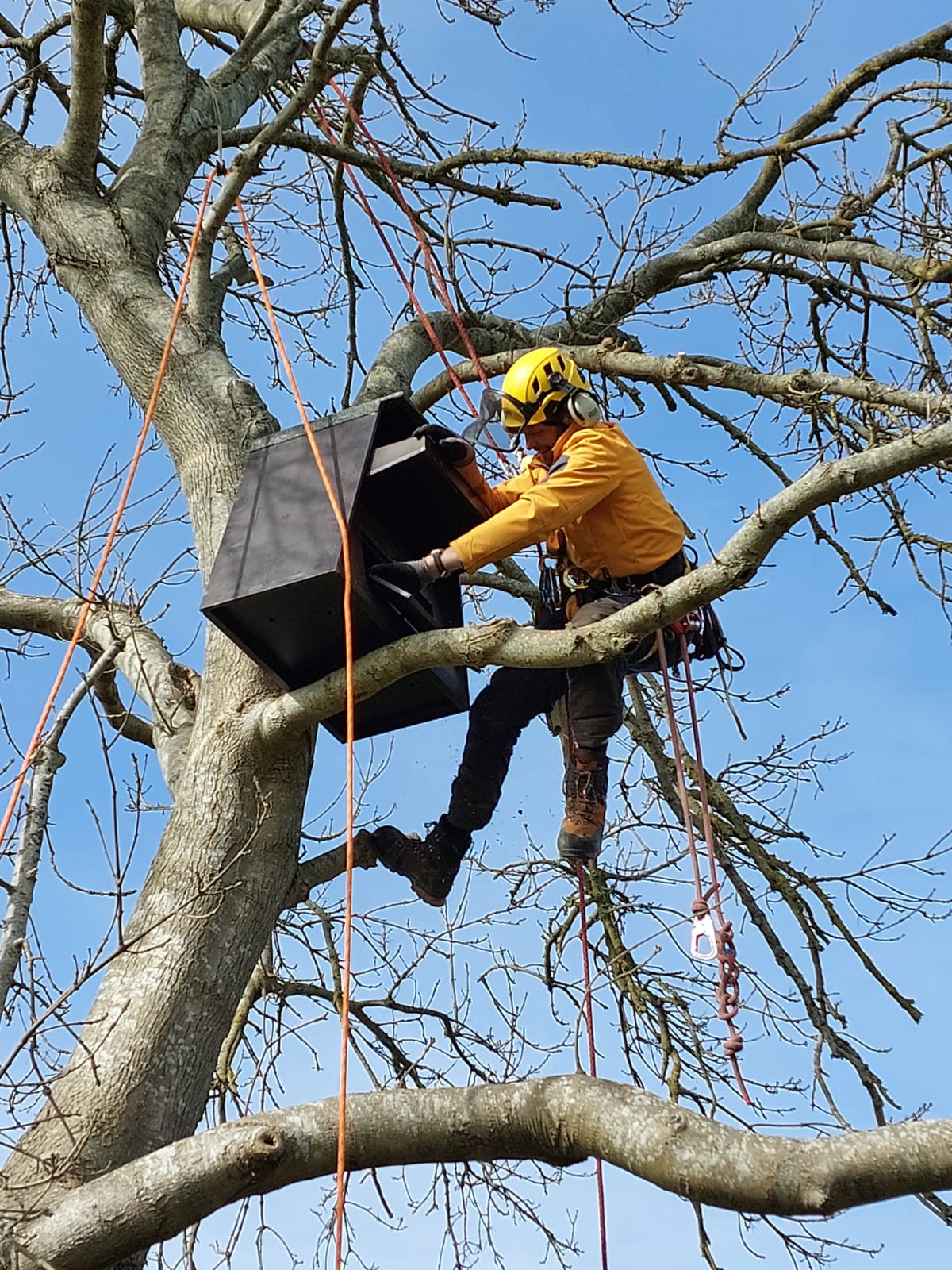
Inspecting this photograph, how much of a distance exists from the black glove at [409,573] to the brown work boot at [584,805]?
787 mm

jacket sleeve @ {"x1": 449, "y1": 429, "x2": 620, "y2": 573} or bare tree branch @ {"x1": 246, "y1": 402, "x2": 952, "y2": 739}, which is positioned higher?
jacket sleeve @ {"x1": 449, "y1": 429, "x2": 620, "y2": 573}

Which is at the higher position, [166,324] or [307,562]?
[166,324]

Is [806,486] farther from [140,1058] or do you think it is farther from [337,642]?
[140,1058]

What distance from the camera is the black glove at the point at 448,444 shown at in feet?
11.9

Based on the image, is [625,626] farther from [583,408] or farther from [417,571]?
[583,408]

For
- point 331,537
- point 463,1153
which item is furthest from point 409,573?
point 463,1153

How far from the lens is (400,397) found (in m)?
3.67

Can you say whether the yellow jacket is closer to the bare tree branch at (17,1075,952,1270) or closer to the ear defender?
the ear defender

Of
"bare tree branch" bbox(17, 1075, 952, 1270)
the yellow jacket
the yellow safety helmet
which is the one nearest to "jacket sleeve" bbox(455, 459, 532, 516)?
the yellow jacket

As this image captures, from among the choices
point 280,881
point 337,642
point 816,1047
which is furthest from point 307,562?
point 816,1047

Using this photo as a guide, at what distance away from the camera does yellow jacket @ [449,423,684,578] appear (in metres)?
3.63

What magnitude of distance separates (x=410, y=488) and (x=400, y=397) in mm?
248

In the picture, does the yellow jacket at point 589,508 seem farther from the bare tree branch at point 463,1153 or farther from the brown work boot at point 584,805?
the bare tree branch at point 463,1153

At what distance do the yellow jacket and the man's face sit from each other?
29 mm
